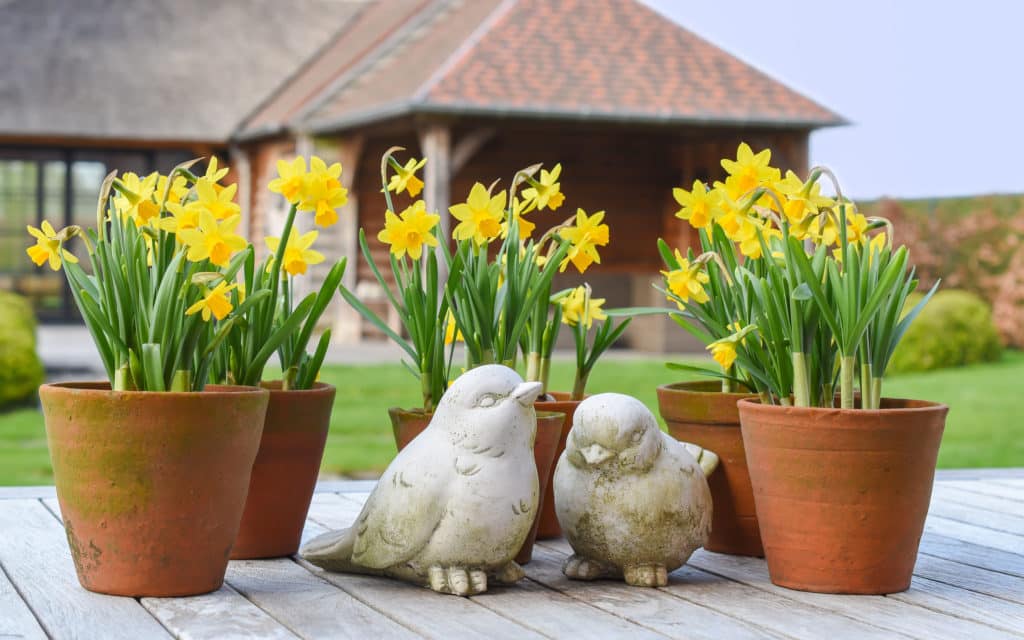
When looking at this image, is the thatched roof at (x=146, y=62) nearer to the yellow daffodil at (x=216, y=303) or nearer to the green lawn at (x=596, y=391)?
the green lawn at (x=596, y=391)

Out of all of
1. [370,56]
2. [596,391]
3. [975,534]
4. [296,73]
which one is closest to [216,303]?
[975,534]

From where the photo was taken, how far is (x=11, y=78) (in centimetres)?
1555

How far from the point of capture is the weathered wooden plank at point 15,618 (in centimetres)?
195

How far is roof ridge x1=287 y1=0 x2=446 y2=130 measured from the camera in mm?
12562

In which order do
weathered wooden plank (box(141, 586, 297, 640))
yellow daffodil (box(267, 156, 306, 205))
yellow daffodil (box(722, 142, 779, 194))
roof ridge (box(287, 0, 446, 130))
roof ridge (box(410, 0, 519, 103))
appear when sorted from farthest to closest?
roof ridge (box(287, 0, 446, 130))
roof ridge (box(410, 0, 519, 103))
yellow daffodil (box(722, 142, 779, 194))
yellow daffodil (box(267, 156, 306, 205))
weathered wooden plank (box(141, 586, 297, 640))

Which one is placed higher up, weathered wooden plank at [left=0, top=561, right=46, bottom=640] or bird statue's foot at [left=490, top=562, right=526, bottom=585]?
bird statue's foot at [left=490, top=562, right=526, bottom=585]

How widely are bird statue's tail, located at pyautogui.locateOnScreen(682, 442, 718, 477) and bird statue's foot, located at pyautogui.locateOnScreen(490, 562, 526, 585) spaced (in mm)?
443

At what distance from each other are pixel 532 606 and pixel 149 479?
2.17ft

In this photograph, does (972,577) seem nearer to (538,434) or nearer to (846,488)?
(846,488)

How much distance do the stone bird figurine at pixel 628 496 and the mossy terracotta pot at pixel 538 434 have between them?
123 mm

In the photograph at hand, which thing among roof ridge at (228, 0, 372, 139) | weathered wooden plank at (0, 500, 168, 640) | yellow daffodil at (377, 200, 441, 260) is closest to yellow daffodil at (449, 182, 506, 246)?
yellow daffodil at (377, 200, 441, 260)

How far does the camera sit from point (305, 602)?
7.09 ft

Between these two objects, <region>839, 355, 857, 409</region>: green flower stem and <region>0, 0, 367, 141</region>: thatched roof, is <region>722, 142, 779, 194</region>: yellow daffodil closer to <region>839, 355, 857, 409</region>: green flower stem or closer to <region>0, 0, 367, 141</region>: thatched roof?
<region>839, 355, 857, 409</region>: green flower stem

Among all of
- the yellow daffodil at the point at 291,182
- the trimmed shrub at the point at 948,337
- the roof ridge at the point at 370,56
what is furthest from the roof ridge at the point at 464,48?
the yellow daffodil at the point at 291,182
